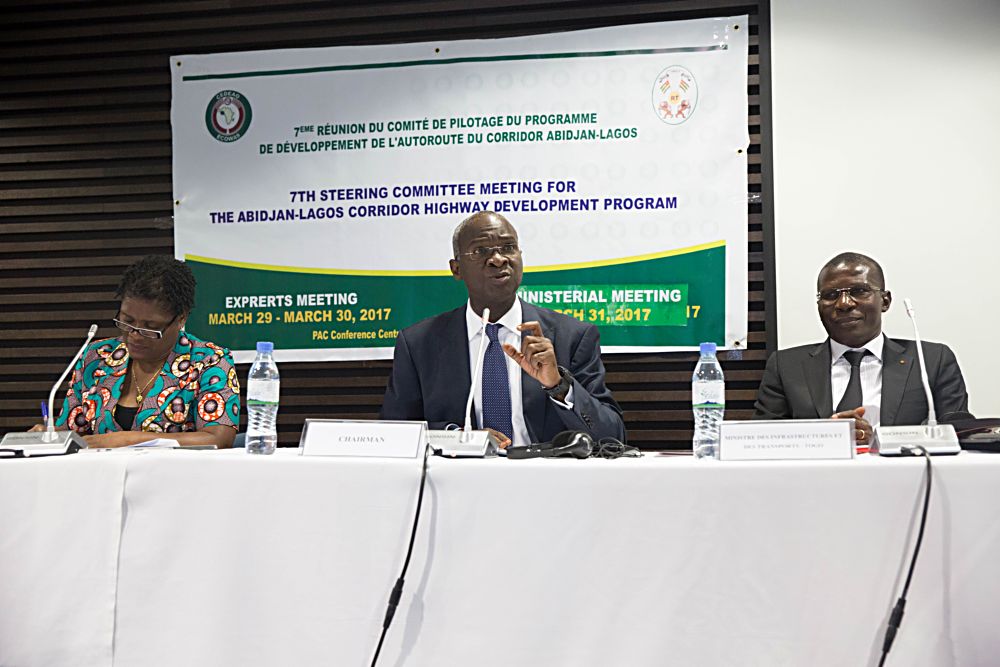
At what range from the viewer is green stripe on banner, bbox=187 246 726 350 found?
3.55 m

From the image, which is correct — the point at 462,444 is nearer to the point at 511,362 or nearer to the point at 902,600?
the point at 902,600

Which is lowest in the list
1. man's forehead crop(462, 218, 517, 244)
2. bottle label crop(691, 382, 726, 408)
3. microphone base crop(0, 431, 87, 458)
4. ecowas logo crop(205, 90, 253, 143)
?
microphone base crop(0, 431, 87, 458)

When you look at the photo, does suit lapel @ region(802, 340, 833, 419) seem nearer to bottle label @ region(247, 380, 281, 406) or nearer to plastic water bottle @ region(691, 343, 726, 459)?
plastic water bottle @ region(691, 343, 726, 459)

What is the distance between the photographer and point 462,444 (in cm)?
188

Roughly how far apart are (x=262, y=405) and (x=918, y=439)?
146 centimetres

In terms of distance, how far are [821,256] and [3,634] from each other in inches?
115

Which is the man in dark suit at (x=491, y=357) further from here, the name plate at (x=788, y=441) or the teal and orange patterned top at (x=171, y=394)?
the name plate at (x=788, y=441)

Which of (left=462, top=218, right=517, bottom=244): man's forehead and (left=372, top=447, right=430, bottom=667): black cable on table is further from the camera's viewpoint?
(left=462, top=218, right=517, bottom=244): man's forehead

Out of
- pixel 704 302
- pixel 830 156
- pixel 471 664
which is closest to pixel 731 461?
pixel 471 664

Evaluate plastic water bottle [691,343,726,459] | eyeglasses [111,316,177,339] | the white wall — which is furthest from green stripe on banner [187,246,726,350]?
plastic water bottle [691,343,726,459]

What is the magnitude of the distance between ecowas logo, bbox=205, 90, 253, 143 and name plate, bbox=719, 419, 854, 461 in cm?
275

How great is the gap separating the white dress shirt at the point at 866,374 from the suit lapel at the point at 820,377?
0.02 metres

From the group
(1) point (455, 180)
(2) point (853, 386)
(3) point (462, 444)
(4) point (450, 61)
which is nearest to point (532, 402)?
(3) point (462, 444)

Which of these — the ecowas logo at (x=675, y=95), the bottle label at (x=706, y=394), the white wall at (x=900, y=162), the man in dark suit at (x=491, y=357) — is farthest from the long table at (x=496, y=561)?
the ecowas logo at (x=675, y=95)
